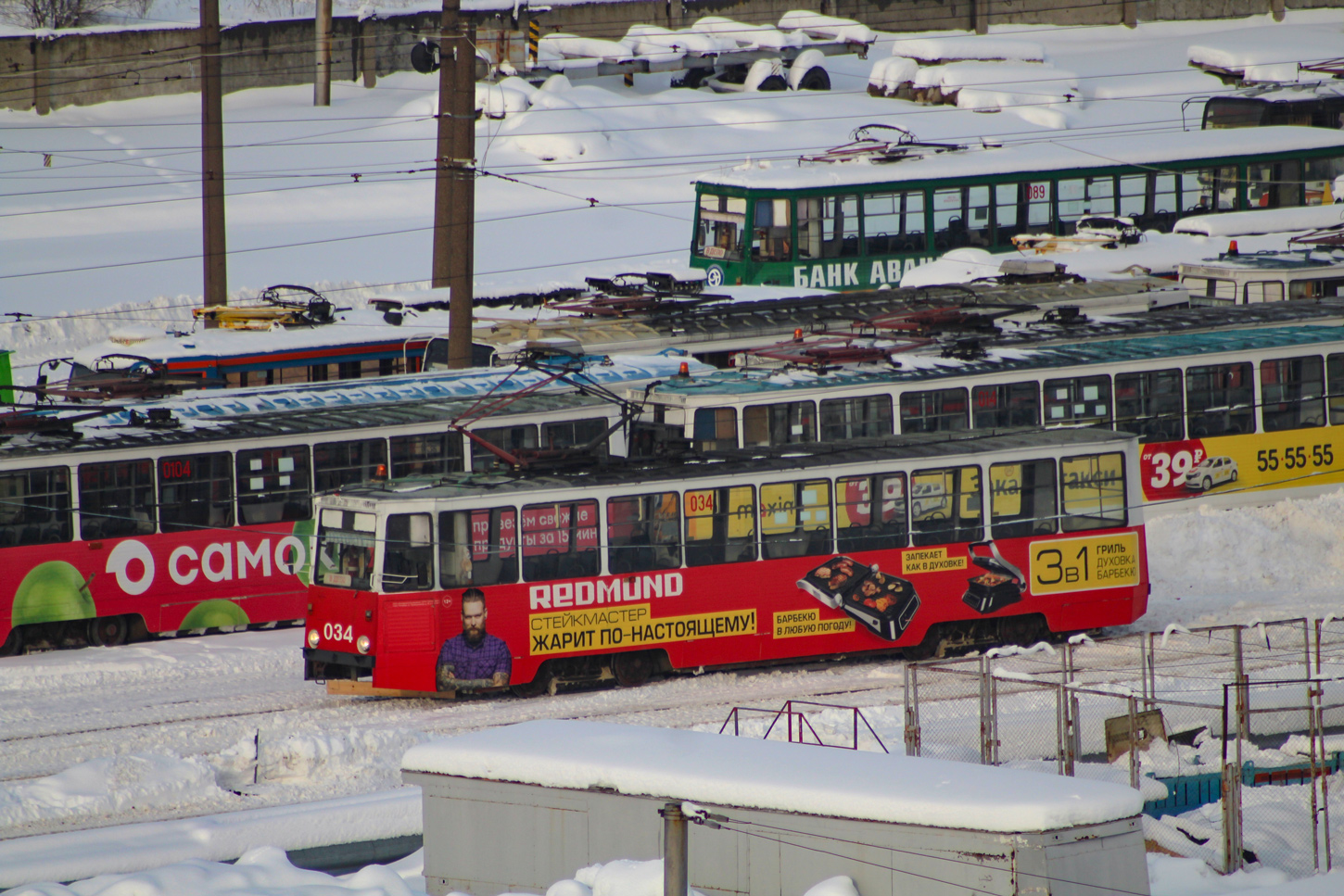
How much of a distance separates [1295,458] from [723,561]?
10115 mm

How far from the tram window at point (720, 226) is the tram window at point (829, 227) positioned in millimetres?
1183

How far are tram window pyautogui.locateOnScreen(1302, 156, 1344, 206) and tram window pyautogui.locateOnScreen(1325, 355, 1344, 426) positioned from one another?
14838 mm

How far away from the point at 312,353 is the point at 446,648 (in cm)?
1007

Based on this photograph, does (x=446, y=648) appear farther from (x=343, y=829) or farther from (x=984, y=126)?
(x=984, y=126)

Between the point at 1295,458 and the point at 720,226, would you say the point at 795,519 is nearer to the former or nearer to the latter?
the point at 1295,458

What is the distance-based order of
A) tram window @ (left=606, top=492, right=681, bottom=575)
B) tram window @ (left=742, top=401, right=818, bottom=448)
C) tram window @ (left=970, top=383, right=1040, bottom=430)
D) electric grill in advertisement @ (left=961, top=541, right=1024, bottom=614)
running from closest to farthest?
tram window @ (left=606, top=492, right=681, bottom=575), electric grill in advertisement @ (left=961, top=541, right=1024, bottom=614), tram window @ (left=742, top=401, right=818, bottom=448), tram window @ (left=970, top=383, right=1040, bottom=430)

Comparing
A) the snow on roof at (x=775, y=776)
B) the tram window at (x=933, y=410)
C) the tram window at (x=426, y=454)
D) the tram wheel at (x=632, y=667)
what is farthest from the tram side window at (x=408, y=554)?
the tram window at (x=933, y=410)

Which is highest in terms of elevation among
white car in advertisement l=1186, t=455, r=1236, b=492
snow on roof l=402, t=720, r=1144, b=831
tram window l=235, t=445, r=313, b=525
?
snow on roof l=402, t=720, r=1144, b=831

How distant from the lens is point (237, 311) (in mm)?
27453

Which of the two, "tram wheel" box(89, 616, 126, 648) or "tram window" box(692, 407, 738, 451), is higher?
"tram window" box(692, 407, 738, 451)

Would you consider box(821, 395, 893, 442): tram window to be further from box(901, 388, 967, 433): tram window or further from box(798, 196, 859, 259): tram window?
box(798, 196, 859, 259): tram window

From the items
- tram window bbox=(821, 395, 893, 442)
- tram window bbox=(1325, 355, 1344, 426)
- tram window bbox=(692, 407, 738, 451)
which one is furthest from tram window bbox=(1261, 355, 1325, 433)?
tram window bbox=(692, 407, 738, 451)

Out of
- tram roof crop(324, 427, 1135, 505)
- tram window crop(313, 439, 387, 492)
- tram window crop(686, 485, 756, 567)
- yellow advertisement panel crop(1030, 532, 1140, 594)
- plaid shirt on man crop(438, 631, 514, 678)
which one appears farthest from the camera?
tram window crop(313, 439, 387, 492)

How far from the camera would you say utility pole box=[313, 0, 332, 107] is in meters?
53.9
